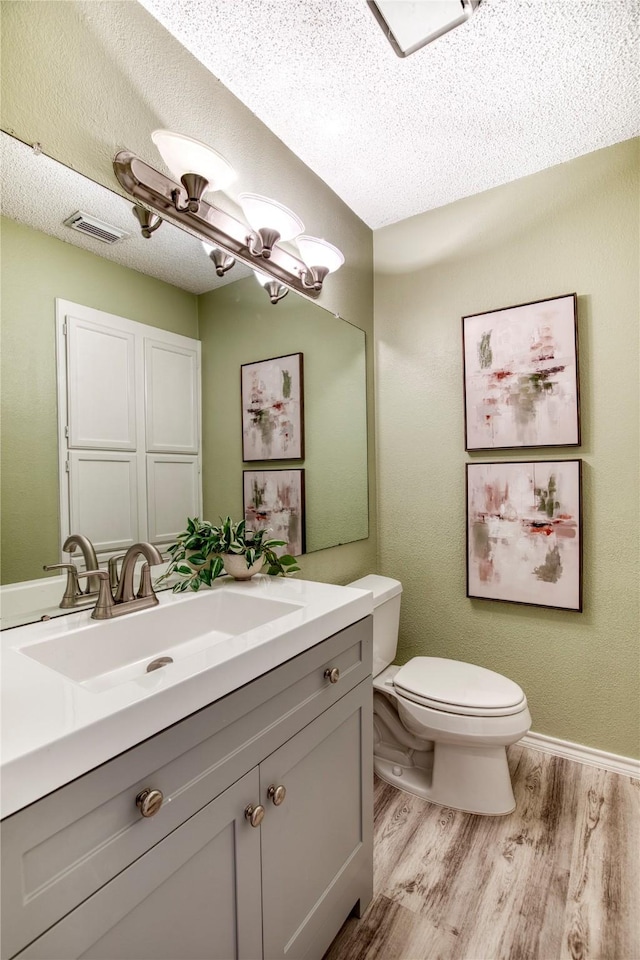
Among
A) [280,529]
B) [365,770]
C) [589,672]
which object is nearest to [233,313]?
[280,529]

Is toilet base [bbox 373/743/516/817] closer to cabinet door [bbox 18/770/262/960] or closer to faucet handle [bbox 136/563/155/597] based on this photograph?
cabinet door [bbox 18/770/262/960]

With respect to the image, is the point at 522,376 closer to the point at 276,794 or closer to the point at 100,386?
the point at 100,386

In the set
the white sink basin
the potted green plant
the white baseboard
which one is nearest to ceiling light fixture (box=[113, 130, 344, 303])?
the potted green plant

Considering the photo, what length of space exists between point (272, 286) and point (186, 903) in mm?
1682


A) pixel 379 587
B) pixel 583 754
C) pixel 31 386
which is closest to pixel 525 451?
pixel 379 587

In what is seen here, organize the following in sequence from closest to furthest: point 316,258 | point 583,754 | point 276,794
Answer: point 276,794, point 316,258, point 583,754

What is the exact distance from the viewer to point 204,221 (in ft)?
4.47

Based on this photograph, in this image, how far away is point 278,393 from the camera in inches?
68.9

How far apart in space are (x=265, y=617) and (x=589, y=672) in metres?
1.44

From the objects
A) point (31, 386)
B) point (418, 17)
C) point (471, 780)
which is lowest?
point (471, 780)

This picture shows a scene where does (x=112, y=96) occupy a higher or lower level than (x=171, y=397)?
higher

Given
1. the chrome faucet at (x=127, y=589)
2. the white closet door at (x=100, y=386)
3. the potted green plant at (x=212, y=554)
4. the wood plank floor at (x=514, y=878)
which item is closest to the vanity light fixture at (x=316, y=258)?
the white closet door at (x=100, y=386)

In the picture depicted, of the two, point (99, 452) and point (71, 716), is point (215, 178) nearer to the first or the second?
point (99, 452)

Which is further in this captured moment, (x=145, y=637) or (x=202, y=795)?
(x=145, y=637)
